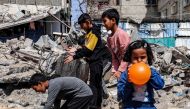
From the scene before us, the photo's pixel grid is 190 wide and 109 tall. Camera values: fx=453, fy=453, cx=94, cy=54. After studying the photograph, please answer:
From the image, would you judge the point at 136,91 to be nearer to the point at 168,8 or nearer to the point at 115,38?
the point at 115,38

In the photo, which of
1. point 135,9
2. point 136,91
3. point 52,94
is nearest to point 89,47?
point 52,94

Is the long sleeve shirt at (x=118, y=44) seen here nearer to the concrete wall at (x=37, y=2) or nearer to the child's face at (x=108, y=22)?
the child's face at (x=108, y=22)

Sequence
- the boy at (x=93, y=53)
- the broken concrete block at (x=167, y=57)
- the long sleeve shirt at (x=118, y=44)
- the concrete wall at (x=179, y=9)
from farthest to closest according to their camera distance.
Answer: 1. the concrete wall at (x=179, y=9)
2. the broken concrete block at (x=167, y=57)
3. the boy at (x=93, y=53)
4. the long sleeve shirt at (x=118, y=44)

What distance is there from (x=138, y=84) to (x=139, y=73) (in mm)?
174

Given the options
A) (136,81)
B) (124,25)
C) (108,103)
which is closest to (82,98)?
(136,81)

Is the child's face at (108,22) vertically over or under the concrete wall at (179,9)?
under

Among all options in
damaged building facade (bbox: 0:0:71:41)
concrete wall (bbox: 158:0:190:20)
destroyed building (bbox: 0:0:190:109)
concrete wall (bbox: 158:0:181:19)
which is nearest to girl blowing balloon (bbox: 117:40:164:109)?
destroyed building (bbox: 0:0:190:109)

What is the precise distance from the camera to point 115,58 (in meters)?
5.80

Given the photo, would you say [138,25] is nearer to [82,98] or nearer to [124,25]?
[124,25]

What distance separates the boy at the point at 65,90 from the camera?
5699 mm

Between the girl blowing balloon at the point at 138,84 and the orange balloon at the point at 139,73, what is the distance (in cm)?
2

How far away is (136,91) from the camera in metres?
4.02

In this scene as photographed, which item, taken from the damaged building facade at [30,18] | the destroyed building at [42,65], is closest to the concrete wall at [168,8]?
the damaged building facade at [30,18]

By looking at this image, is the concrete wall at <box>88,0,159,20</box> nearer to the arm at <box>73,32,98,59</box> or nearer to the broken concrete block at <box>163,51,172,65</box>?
the broken concrete block at <box>163,51,172,65</box>
